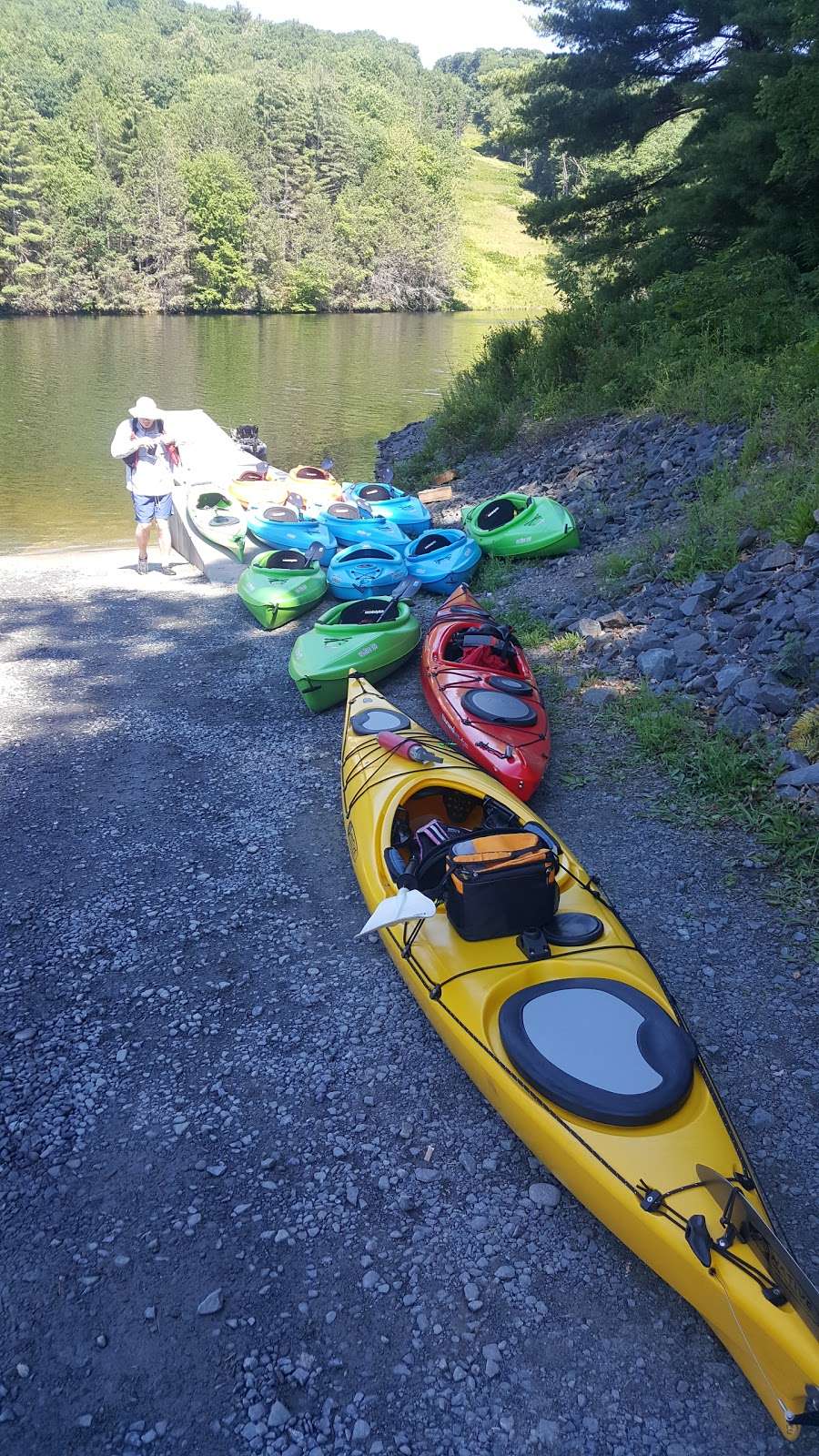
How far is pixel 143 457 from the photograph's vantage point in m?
9.43

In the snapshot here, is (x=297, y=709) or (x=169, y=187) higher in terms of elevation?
(x=169, y=187)

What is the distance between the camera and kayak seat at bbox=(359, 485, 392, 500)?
12.0 meters

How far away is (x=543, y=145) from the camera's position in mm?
12836

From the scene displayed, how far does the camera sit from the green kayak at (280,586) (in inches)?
349

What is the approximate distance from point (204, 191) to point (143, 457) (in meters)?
45.1

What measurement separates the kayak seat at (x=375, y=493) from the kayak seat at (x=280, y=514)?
1.11 m

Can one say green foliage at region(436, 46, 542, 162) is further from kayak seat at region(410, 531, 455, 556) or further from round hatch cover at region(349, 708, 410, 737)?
round hatch cover at region(349, 708, 410, 737)

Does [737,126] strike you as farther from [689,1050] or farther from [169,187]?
[169,187]

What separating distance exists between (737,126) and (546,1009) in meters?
10.4

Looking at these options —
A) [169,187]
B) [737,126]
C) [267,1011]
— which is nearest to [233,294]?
[169,187]

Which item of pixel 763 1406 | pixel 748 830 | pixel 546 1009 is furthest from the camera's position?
pixel 748 830

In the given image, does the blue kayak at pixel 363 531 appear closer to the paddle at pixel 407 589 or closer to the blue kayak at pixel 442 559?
the blue kayak at pixel 442 559

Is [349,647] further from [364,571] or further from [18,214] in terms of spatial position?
[18,214]

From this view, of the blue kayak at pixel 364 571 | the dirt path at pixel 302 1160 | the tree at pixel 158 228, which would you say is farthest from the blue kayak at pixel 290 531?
the tree at pixel 158 228
